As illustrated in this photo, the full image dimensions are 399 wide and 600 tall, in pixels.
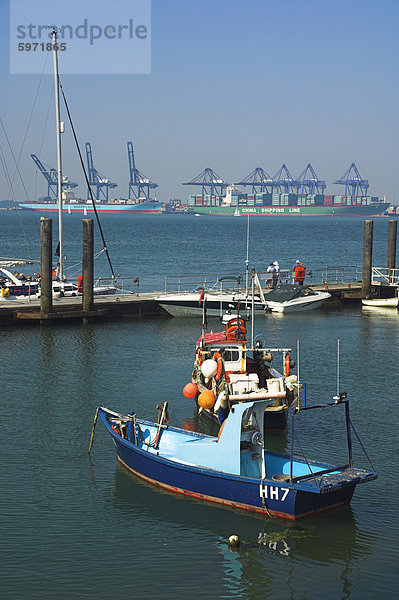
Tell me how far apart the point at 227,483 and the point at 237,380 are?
16.3ft

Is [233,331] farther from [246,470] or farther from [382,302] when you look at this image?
[382,302]

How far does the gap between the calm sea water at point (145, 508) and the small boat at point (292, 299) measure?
839cm

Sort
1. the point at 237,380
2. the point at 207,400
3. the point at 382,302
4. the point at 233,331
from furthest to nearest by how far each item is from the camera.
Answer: the point at 382,302 → the point at 233,331 → the point at 237,380 → the point at 207,400

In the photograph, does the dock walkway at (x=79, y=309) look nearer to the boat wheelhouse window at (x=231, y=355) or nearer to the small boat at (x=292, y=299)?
the small boat at (x=292, y=299)

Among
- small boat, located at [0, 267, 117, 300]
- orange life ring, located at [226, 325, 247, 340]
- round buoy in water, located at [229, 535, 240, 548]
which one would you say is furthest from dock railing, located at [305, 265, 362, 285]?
round buoy in water, located at [229, 535, 240, 548]

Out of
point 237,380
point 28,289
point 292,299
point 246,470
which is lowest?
point 246,470

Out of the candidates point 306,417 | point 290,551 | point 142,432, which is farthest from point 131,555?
point 306,417

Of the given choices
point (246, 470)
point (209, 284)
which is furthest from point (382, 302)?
point (246, 470)

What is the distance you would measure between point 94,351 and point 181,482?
16.8m

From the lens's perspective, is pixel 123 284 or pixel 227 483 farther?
pixel 123 284

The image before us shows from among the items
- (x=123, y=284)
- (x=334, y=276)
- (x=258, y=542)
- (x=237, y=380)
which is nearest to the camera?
(x=258, y=542)

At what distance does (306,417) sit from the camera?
935 inches

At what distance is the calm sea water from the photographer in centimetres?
1426

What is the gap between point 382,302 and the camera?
46.3 meters
